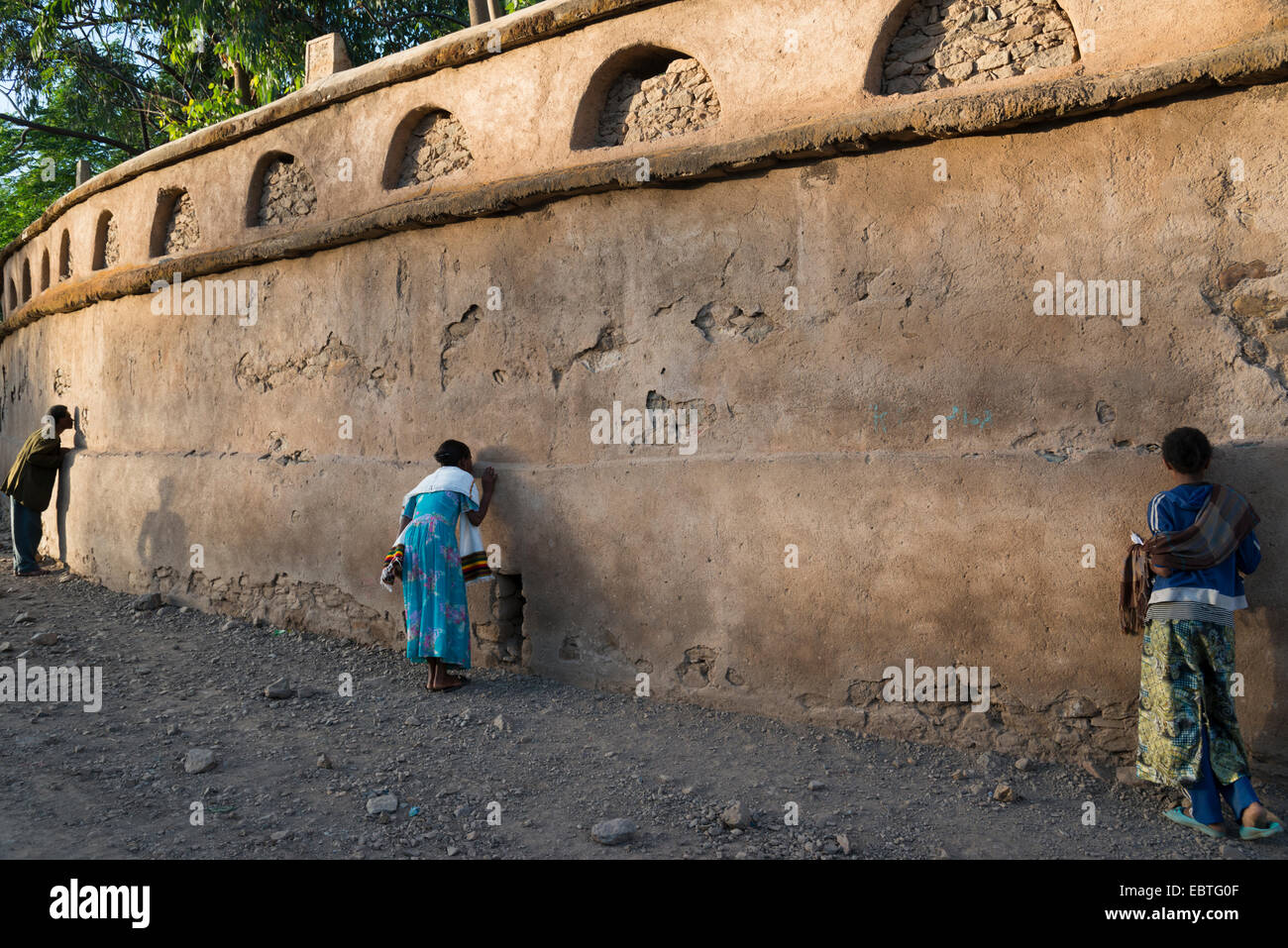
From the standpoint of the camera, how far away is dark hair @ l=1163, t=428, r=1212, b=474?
3.30 m

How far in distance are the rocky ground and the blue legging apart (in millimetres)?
100

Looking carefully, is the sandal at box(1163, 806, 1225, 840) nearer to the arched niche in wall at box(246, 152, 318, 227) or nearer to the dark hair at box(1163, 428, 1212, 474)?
the dark hair at box(1163, 428, 1212, 474)

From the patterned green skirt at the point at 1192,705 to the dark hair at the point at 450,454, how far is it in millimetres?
3331

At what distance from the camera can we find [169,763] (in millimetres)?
4066

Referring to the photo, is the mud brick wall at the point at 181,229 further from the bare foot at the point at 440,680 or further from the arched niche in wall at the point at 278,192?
the bare foot at the point at 440,680

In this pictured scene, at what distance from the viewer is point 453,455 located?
5070 mm

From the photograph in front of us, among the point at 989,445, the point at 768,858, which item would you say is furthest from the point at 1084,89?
the point at 768,858

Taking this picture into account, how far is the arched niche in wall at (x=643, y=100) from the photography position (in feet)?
15.4

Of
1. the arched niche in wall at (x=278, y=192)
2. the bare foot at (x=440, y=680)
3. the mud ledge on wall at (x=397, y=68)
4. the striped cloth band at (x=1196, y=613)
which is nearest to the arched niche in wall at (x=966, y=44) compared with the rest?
the mud ledge on wall at (x=397, y=68)

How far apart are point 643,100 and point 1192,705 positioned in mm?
3642

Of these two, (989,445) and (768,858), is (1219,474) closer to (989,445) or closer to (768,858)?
(989,445)

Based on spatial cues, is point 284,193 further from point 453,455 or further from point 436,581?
point 436,581

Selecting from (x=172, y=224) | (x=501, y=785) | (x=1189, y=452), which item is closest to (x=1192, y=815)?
(x=1189, y=452)


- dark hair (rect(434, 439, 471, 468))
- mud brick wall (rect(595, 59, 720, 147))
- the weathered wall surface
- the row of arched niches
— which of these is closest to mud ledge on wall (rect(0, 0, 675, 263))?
the weathered wall surface
